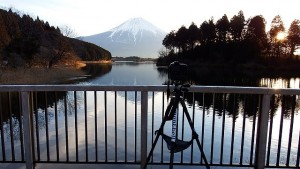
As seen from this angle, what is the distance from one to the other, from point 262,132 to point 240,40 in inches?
2381

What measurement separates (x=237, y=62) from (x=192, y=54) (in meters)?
12.0

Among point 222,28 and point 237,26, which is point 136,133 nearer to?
point 237,26

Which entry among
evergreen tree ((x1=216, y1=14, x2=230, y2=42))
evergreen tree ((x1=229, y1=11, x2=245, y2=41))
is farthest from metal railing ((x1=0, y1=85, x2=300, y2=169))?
evergreen tree ((x1=216, y1=14, x2=230, y2=42))

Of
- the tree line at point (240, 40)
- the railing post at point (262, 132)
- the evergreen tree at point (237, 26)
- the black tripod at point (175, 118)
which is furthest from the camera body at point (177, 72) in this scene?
the evergreen tree at point (237, 26)

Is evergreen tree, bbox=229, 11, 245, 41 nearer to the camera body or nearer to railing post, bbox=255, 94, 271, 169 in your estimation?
railing post, bbox=255, 94, 271, 169

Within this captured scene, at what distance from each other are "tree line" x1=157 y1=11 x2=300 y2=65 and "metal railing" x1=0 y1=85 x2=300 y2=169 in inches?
1621

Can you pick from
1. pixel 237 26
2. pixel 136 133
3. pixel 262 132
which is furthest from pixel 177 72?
pixel 237 26

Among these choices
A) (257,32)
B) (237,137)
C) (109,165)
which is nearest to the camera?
(109,165)

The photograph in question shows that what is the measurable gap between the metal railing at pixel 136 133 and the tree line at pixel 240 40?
4117 cm

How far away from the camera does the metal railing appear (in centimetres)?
332

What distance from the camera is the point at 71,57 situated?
54.1 m

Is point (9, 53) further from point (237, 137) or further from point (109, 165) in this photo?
point (109, 165)

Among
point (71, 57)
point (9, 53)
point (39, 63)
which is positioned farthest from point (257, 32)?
point (9, 53)

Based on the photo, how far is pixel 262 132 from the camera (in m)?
3.35
